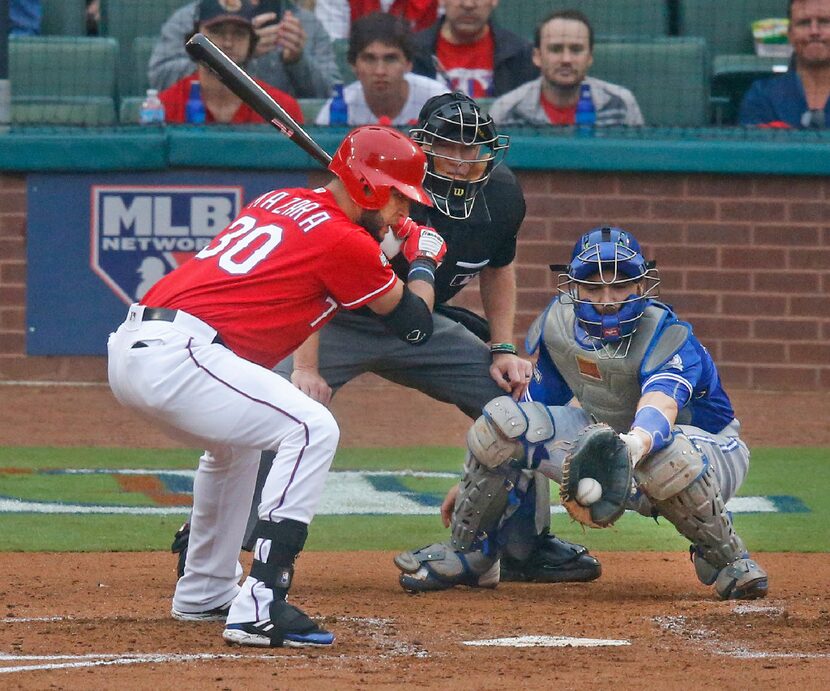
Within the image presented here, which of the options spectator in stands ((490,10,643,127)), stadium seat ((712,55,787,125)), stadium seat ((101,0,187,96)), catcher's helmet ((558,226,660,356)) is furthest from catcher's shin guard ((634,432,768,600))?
stadium seat ((101,0,187,96))

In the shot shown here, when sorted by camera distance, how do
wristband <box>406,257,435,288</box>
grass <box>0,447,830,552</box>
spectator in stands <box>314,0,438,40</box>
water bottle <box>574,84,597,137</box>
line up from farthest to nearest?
spectator in stands <box>314,0,438,40</box>, water bottle <box>574,84,597,137</box>, grass <box>0,447,830,552</box>, wristband <box>406,257,435,288</box>

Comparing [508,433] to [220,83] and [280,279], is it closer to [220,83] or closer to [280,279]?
[280,279]

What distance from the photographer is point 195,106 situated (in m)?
9.34

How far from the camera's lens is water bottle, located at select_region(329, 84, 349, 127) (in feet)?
30.6

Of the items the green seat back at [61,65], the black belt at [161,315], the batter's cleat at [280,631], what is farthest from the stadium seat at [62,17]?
the batter's cleat at [280,631]

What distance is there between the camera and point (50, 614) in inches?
174

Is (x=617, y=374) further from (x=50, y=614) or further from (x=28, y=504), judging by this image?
(x=28, y=504)

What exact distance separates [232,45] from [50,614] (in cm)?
528

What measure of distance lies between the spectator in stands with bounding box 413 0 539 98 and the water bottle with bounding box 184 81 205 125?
1418 mm

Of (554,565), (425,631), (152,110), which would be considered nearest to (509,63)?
(152,110)

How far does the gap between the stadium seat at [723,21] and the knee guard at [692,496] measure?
6.40m

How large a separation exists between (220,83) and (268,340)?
5.29m

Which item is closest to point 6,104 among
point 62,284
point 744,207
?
point 62,284

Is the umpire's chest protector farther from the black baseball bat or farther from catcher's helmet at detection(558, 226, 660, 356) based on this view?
the black baseball bat
